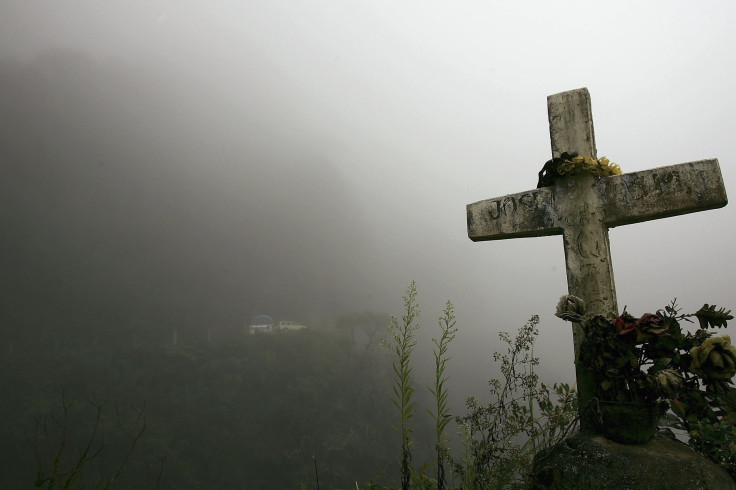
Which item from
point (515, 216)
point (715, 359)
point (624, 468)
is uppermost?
point (515, 216)

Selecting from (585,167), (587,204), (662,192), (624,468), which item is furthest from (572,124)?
(624,468)

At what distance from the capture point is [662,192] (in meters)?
2.80

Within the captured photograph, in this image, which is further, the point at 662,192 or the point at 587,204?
the point at 587,204

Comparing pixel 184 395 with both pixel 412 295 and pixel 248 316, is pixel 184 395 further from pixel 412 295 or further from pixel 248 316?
pixel 412 295

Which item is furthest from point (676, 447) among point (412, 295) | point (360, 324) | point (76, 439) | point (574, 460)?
point (360, 324)

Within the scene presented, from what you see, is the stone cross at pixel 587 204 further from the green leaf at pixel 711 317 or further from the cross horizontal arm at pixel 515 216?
the green leaf at pixel 711 317

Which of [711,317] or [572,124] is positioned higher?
[572,124]

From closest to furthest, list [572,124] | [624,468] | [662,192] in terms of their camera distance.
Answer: [624,468]
[662,192]
[572,124]

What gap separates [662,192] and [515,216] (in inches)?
37.3

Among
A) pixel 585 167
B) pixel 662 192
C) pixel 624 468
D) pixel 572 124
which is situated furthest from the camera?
pixel 572 124

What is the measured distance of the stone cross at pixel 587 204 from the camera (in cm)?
273

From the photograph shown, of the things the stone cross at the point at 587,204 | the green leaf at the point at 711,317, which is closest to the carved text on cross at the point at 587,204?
the stone cross at the point at 587,204

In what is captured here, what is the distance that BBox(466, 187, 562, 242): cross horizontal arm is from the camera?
123 inches

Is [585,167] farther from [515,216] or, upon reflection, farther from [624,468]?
[624,468]
